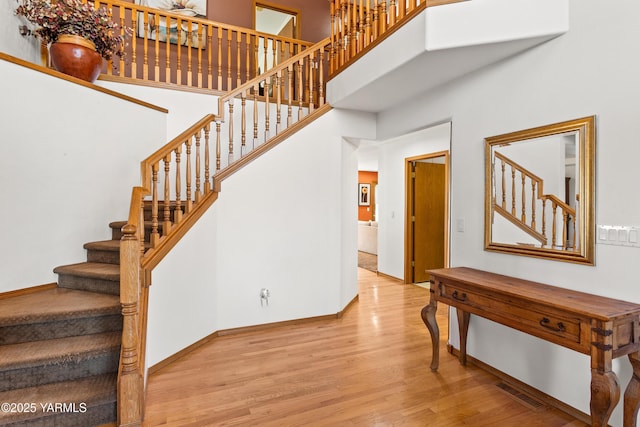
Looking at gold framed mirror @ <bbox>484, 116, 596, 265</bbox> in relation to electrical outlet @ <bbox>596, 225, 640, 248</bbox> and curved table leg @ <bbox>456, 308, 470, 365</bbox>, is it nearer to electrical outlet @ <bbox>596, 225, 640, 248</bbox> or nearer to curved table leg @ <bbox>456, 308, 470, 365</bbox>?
electrical outlet @ <bbox>596, 225, 640, 248</bbox>

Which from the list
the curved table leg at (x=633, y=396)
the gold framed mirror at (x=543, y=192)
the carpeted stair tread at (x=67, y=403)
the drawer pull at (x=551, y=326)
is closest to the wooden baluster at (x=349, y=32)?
the gold framed mirror at (x=543, y=192)

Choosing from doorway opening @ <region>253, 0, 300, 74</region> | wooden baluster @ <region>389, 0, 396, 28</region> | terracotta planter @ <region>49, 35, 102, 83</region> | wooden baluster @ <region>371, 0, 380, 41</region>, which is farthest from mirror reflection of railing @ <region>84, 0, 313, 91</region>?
wooden baluster @ <region>389, 0, 396, 28</region>

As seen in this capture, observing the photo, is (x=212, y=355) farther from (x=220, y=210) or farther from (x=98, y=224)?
(x=98, y=224)

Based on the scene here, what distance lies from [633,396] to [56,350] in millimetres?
3228

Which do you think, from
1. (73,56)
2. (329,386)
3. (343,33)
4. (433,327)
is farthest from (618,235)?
(73,56)

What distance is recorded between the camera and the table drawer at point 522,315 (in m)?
1.72

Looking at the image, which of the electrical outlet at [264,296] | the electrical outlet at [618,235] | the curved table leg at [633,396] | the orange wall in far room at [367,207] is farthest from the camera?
the orange wall in far room at [367,207]

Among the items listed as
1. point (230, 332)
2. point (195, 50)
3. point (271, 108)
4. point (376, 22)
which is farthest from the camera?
point (195, 50)

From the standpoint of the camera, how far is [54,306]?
7.36 feet

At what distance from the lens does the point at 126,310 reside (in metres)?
1.87

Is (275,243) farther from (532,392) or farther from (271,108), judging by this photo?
(532,392)

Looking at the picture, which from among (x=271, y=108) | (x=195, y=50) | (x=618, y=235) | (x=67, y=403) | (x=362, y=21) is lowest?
(x=67, y=403)

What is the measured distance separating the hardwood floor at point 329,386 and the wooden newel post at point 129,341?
7.7 inches

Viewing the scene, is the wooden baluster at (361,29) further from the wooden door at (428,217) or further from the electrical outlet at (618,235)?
the wooden door at (428,217)
